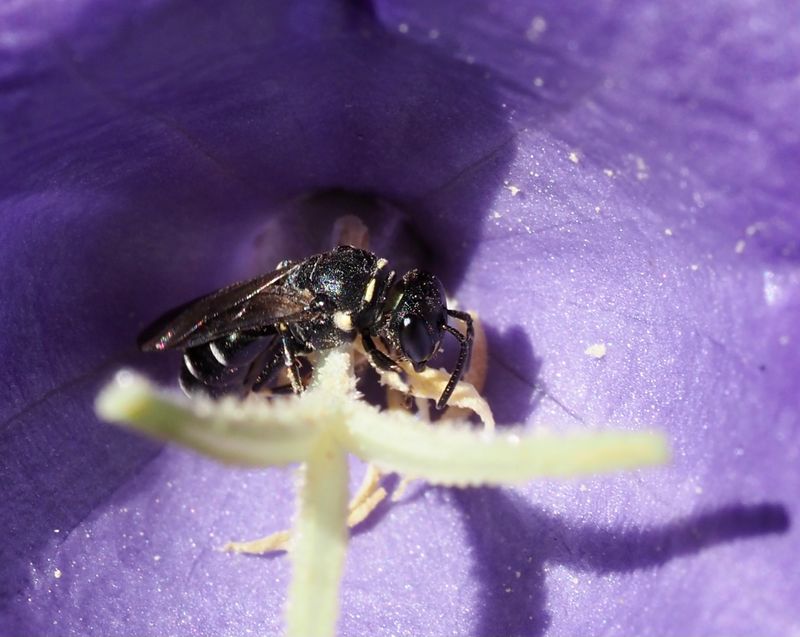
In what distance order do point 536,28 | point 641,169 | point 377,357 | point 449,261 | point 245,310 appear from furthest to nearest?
point 449,261, point 377,357, point 245,310, point 641,169, point 536,28

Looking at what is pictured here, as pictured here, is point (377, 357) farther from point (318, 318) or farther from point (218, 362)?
point (218, 362)

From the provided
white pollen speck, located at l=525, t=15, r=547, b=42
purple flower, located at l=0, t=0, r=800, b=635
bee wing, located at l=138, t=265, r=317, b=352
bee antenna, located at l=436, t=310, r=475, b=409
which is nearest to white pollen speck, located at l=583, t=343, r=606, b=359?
purple flower, located at l=0, t=0, r=800, b=635

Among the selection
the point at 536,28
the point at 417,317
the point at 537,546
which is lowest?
the point at 537,546

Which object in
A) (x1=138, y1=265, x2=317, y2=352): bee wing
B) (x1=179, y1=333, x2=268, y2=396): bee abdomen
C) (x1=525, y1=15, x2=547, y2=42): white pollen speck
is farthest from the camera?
(x1=179, y1=333, x2=268, y2=396): bee abdomen

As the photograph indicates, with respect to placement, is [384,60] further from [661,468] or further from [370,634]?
[370,634]

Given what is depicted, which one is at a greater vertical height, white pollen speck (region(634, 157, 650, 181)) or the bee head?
white pollen speck (region(634, 157, 650, 181))

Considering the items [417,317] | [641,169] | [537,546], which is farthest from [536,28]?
[537,546]

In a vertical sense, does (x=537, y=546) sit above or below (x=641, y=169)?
below

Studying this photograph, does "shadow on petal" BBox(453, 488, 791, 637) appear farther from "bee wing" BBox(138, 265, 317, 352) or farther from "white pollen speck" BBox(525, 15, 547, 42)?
"white pollen speck" BBox(525, 15, 547, 42)
